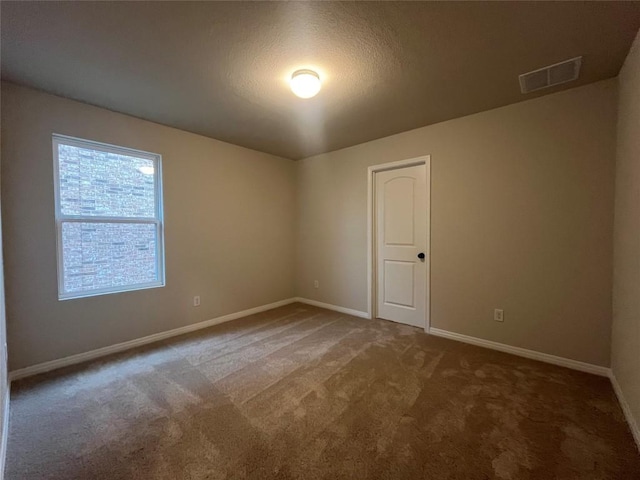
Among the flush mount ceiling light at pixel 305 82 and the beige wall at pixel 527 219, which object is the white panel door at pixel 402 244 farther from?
the flush mount ceiling light at pixel 305 82

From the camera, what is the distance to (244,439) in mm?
1607

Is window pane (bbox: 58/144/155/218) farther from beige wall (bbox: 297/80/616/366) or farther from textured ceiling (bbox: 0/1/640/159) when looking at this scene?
beige wall (bbox: 297/80/616/366)

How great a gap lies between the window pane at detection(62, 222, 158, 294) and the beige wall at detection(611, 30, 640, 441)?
4205mm

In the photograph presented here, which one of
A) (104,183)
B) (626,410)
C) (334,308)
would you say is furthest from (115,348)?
(626,410)

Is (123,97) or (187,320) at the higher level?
(123,97)

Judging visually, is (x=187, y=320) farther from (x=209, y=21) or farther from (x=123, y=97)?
(x=209, y=21)

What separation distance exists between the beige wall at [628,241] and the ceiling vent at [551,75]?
0.29 m

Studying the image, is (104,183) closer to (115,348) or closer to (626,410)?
(115,348)

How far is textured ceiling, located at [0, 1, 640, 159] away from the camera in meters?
1.55

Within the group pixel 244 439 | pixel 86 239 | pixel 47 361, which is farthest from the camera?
pixel 86 239

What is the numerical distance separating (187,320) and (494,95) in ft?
13.5

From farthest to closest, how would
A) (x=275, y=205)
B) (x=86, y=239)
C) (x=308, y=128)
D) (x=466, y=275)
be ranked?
(x=275, y=205), (x=308, y=128), (x=466, y=275), (x=86, y=239)

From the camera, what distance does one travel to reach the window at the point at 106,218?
2566 millimetres

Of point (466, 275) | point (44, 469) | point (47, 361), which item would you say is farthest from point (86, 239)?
point (466, 275)
